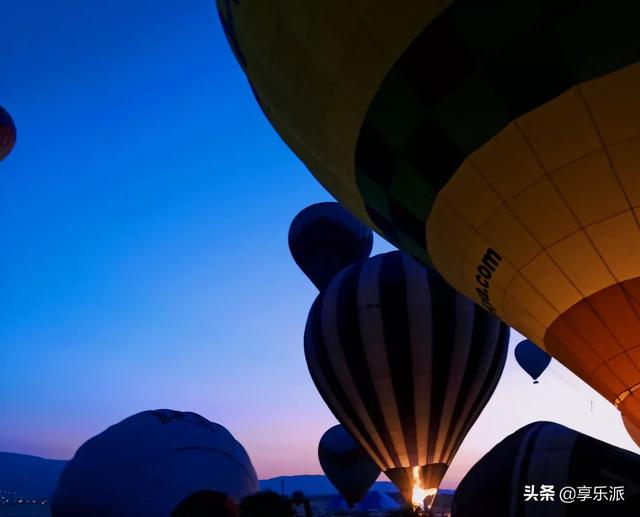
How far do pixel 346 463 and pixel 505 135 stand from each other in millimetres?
29149

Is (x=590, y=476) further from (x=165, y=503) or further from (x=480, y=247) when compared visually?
(x=165, y=503)

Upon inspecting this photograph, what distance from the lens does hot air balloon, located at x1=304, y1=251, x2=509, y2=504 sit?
1639 centimetres

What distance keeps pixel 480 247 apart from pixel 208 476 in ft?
16.5

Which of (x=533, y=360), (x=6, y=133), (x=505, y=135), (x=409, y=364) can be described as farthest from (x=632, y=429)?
(x=533, y=360)

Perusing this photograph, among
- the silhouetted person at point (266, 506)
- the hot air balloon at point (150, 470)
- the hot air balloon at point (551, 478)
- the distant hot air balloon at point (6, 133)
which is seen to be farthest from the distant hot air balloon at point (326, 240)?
the silhouetted person at point (266, 506)

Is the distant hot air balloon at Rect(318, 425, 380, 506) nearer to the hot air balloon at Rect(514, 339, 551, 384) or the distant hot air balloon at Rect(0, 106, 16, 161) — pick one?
the hot air balloon at Rect(514, 339, 551, 384)

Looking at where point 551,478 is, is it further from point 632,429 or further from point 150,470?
point 150,470

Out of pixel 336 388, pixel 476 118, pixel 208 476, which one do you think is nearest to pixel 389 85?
pixel 476 118

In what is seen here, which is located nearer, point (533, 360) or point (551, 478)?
point (551, 478)

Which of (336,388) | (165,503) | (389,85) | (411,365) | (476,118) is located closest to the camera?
(476,118)

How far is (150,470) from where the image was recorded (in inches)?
321

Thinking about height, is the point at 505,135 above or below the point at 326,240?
below

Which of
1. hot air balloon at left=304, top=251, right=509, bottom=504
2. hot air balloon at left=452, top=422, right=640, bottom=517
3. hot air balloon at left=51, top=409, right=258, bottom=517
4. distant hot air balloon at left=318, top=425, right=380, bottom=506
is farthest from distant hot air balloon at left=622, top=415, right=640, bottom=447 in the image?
distant hot air balloon at left=318, top=425, right=380, bottom=506

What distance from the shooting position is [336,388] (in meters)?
17.5
